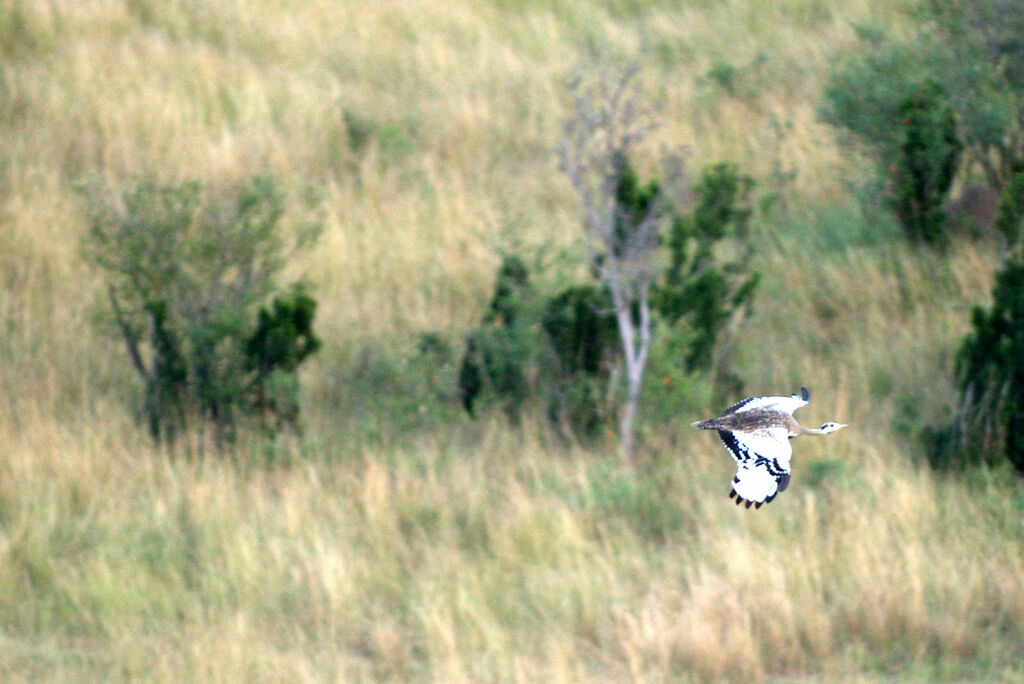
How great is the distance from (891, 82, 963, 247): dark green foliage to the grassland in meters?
0.20

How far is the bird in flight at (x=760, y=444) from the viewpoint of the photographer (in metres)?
2.77

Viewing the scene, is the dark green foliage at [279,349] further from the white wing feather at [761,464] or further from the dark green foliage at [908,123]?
the dark green foliage at [908,123]

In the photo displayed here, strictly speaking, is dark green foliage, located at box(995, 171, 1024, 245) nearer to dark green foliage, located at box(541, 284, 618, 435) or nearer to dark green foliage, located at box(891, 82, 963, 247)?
Answer: dark green foliage, located at box(891, 82, 963, 247)

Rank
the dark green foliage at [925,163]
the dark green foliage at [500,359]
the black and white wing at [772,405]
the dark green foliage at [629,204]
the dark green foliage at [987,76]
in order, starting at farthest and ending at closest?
the dark green foliage at [987,76] < the dark green foliage at [925,163] < the dark green foliage at [629,204] < the dark green foliage at [500,359] < the black and white wing at [772,405]

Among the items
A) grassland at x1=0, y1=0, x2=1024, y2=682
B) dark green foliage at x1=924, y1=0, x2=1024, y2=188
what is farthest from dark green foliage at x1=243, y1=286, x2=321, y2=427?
dark green foliage at x1=924, y1=0, x2=1024, y2=188

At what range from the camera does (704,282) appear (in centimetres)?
699

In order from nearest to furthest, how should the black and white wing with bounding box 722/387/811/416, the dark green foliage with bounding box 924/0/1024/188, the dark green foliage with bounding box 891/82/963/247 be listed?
the black and white wing with bounding box 722/387/811/416, the dark green foliage with bounding box 891/82/963/247, the dark green foliage with bounding box 924/0/1024/188

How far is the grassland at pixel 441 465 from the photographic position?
16.4 ft

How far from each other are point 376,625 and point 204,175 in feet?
17.4

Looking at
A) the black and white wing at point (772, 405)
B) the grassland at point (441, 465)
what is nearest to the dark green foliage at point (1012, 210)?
the grassland at point (441, 465)

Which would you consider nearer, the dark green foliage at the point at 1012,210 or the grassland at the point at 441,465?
the grassland at the point at 441,465

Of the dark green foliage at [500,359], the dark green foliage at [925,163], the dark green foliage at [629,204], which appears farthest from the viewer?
the dark green foliage at [925,163]

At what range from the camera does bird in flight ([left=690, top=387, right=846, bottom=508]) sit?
2771mm

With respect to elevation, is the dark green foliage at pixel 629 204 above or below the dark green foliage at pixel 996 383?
above
